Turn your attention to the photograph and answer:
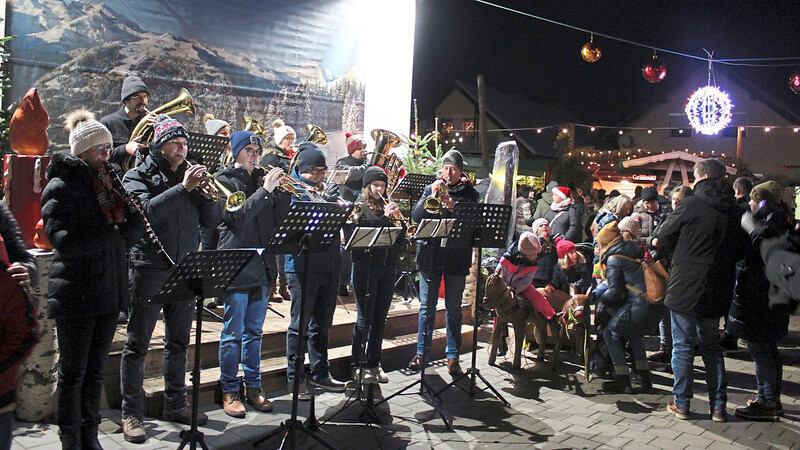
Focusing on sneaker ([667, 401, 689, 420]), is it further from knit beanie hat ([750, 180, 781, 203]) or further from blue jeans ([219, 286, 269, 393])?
blue jeans ([219, 286, 269, 393])

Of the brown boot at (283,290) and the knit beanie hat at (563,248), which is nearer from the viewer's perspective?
the knit beanie hat at (563,248)

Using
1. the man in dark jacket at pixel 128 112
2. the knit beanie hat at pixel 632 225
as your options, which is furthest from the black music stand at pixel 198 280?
the knit beanie hat at pixel 632 225

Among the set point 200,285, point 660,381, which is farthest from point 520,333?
point 200,285

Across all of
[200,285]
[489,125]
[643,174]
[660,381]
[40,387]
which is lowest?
[660,381]

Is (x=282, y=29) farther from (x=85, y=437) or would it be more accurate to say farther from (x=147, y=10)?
(x=85, y=437)

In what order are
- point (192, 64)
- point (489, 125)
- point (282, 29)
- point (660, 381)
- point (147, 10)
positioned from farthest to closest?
point (489, 125), point (282, 29), point (192, 64), point (147, 10), point (660, 381)

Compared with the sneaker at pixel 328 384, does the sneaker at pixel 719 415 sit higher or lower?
lower

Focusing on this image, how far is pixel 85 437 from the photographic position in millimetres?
4234

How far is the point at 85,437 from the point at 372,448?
2097 mm

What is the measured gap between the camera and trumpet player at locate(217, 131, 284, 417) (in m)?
5.23

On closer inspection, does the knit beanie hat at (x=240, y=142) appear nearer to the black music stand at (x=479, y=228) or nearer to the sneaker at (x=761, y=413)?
the black music stand at (x=479, y=228)

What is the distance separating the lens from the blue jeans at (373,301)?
6.20 metres

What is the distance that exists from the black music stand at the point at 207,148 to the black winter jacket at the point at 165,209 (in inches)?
21.4

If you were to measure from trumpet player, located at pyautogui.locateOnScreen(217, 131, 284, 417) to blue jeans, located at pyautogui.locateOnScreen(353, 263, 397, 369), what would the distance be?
3.23 feet
